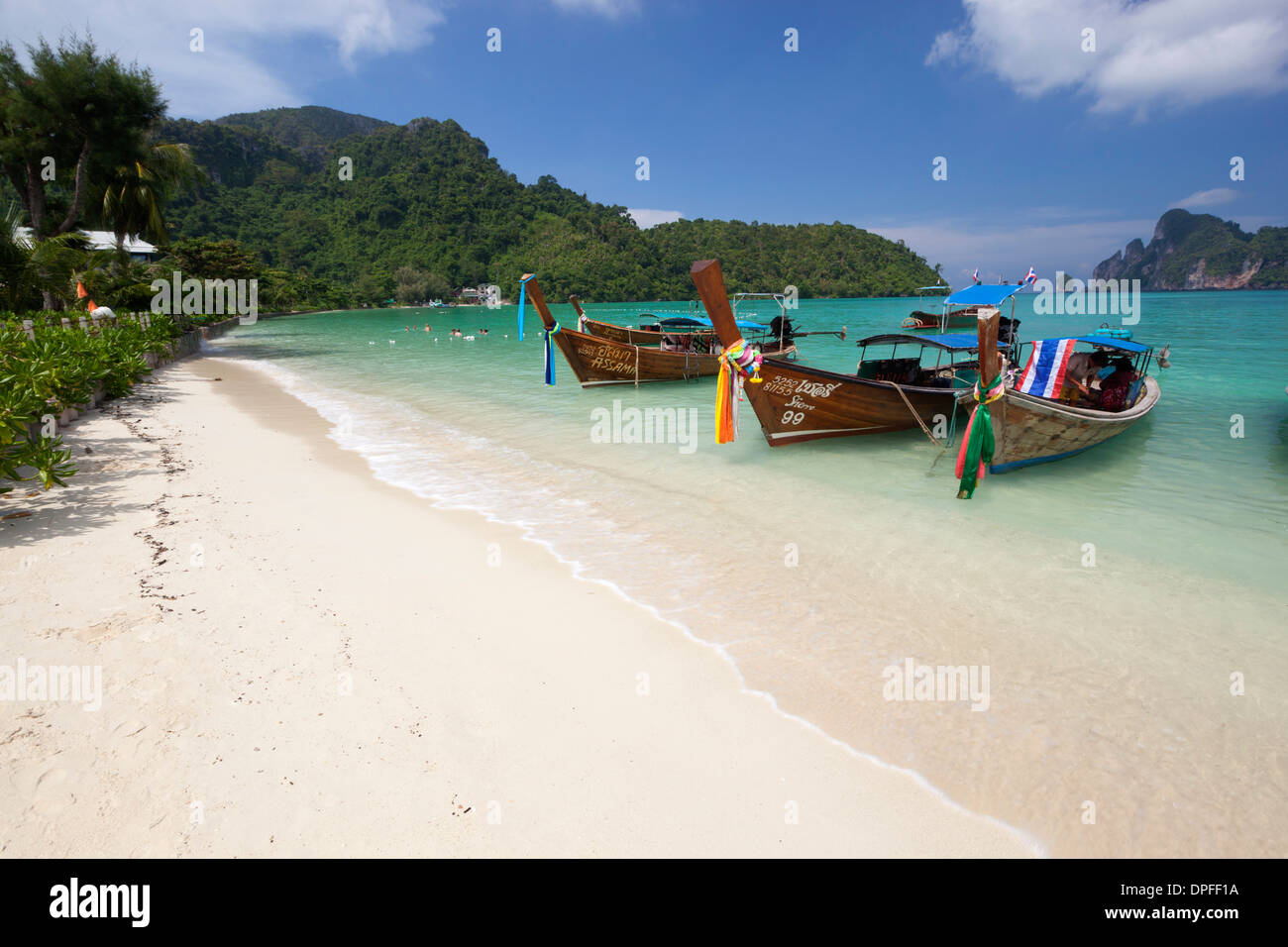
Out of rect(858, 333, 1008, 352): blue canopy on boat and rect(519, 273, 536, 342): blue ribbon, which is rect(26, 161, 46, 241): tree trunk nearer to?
rect(519, 273, 536, 342): blue ribbon

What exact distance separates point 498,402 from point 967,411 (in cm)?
1103

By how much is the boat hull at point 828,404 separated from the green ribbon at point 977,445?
8.02 ft

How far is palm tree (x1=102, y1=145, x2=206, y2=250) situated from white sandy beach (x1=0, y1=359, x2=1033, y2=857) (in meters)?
27.0

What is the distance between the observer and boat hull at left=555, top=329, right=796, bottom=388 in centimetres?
1756

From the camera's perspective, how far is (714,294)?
7438 mm

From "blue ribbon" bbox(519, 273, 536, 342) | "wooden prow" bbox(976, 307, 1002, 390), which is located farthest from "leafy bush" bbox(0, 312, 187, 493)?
"wooden prow" bbox(976, 307, 1002, 390)

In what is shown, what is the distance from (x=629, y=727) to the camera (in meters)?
3.41

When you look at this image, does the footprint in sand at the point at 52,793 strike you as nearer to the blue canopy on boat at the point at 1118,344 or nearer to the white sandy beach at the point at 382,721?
the white sandy beach at the point at 382,721

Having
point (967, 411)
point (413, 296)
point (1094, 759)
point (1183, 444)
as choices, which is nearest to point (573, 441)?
point (967, 411)

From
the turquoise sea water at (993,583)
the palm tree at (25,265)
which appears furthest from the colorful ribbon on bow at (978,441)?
the palm tree at (25,265)

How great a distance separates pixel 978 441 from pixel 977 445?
0.18ft

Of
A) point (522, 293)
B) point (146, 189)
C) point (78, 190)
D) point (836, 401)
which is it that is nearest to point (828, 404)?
point (836, 401)

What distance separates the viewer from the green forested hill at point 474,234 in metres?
116
